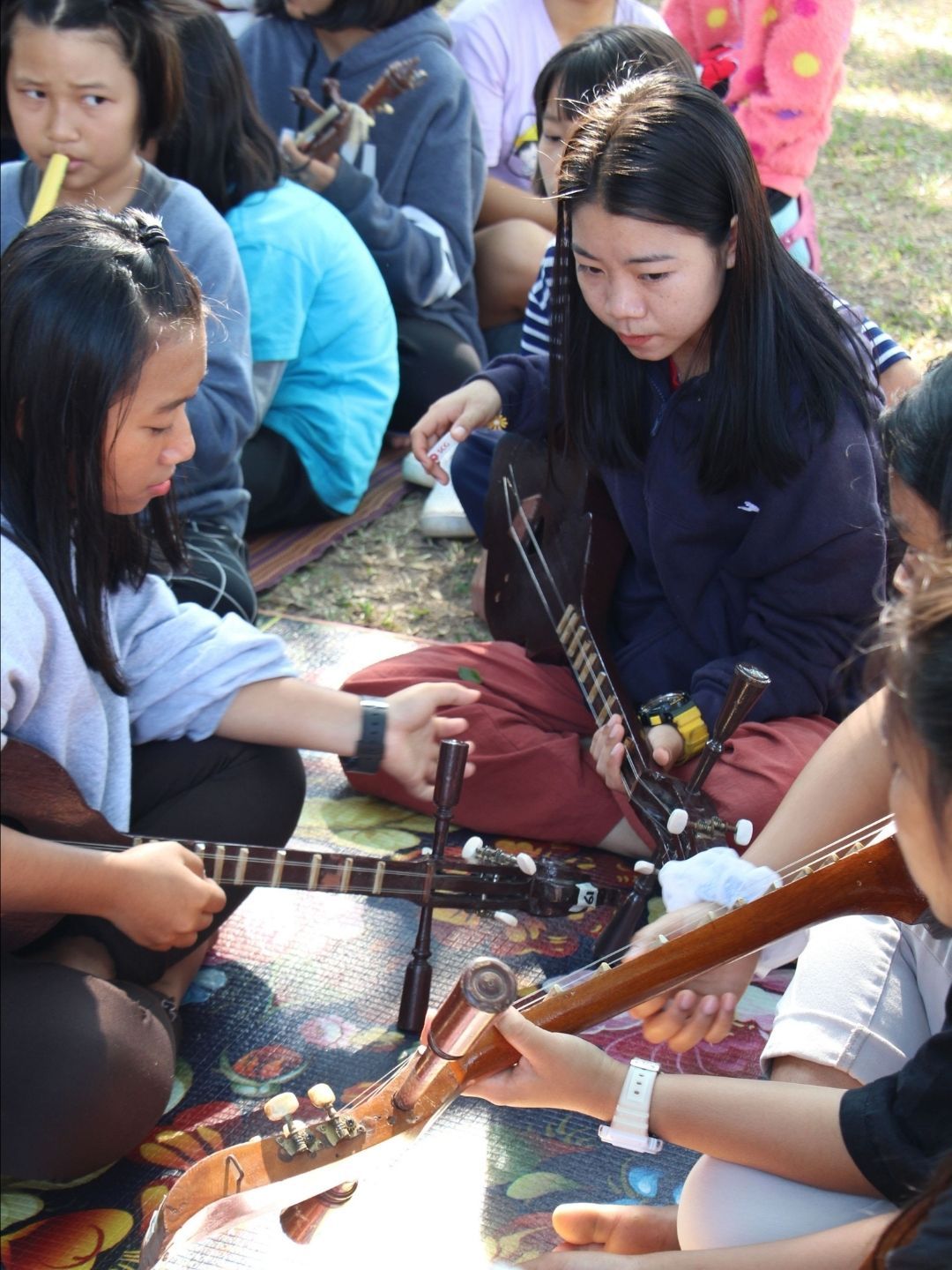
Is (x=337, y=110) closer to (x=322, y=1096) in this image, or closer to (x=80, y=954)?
(x=80, y=954)

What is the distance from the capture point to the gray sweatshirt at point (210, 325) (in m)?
2.68

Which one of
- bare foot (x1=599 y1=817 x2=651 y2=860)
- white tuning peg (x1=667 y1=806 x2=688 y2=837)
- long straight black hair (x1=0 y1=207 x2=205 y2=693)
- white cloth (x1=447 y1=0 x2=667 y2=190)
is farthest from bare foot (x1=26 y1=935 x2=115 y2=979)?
white cloth (x1=447 y1=0 x2=667 y2=190)

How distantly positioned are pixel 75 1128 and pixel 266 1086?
1.00 feet

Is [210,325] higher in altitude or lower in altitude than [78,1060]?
higher

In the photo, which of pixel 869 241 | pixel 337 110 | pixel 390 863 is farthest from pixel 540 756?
pixel 869 241

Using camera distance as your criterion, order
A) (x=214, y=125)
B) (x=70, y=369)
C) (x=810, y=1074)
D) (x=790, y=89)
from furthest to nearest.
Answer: (x=790, y=89), (x=214, y=125), (x=70, y=369), (x=810, y=1074)

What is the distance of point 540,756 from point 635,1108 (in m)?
0.98

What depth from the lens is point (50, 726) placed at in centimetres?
181

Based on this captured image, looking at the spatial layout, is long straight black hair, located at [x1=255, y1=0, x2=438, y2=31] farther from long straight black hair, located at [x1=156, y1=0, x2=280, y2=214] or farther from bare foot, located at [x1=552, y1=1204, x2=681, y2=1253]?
bare foot, located at [x1=552, y1=1204, x2=681, y2=1253]

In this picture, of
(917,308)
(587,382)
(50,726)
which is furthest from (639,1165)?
(917,308)

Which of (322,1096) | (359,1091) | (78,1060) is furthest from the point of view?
(359,1091)

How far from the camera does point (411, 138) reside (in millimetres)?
3734

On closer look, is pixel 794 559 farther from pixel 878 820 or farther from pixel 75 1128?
pixel 75 1128

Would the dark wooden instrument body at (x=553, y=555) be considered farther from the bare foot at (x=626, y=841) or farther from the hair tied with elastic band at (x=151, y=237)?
the hair tied with elastic band at (x=151, y=237)
